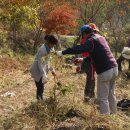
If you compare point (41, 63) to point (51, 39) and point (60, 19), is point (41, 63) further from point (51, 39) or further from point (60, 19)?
point (60, 19)

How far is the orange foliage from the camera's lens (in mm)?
19375

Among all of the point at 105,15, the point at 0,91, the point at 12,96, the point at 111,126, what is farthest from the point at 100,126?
the point at 105,15

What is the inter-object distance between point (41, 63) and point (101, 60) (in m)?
1.23

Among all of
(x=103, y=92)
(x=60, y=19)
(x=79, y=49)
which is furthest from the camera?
(x=60, y=19)

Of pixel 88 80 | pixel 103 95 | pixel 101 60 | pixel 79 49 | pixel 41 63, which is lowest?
pixel 88 80

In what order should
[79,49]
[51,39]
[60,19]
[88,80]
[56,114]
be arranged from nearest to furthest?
[79,49]
[56,114]
[51,39]
[88,80]
[60,19]

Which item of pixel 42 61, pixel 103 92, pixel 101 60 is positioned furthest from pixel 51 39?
pixel 103 92

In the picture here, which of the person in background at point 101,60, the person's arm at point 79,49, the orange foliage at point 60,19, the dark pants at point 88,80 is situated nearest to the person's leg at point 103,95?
the person in background at point 101,60

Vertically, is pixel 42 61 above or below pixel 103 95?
above

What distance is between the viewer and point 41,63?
732cm

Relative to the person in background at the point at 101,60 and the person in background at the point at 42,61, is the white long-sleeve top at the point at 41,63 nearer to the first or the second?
the person in background at the point at 42,61

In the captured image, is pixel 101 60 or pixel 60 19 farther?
pixel 60 19

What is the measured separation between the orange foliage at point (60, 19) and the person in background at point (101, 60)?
12.6m

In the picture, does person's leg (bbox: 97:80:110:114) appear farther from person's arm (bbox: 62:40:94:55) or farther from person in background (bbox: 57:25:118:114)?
person's arm (bbox: 62:40:94:55)
